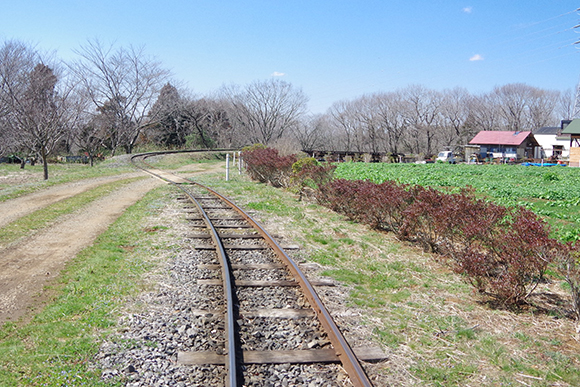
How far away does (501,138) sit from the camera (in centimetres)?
6631

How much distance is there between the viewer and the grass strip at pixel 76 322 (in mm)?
3777

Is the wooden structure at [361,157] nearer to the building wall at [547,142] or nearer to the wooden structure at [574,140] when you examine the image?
the wooden structure at [574,140]

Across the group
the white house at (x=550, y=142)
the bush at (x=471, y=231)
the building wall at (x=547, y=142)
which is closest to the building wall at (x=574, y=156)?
the white house at (x=550, y=142)

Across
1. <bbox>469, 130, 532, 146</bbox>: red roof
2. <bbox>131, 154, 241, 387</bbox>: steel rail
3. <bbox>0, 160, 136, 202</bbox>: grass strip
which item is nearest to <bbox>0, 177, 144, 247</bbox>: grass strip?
<bbox>0, 160, 136, 202</bbox>: grass strip

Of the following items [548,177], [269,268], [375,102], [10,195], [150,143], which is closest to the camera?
[269,268]

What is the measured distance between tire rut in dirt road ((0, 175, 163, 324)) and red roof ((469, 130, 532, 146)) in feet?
211

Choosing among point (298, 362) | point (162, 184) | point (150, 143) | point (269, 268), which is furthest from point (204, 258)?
point (150, 143)

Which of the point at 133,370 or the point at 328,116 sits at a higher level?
the point at 328,116

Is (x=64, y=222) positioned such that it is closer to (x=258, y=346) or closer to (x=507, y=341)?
(x=258, y=346)

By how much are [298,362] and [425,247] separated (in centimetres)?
495

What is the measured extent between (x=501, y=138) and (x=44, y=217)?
67786 mm

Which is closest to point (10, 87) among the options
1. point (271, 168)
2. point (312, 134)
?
point (271, 168)

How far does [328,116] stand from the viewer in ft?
273

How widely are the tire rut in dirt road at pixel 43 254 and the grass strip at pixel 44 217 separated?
11.0 inches
